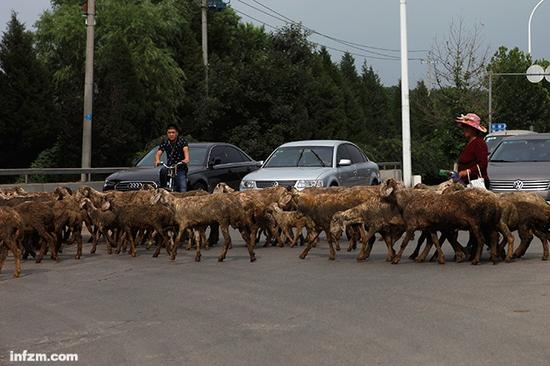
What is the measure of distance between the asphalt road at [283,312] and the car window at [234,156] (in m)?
9.20

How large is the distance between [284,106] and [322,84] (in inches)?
896

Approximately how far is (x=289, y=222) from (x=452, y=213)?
366 centimetres

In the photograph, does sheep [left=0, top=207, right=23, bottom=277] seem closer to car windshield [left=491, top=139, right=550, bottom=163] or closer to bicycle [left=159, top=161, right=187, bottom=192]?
bicycle [left=159, top=161, right=187, bottom=192]

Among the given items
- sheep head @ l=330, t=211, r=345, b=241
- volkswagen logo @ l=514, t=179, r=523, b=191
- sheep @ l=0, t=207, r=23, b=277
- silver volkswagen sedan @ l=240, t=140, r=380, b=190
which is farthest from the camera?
silver volkswagen sedan @ l=240, t=140, r=380, b=190

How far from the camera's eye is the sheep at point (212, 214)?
1369 centimetres

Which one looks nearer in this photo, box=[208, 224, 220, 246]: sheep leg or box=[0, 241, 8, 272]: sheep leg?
box=[0, 241, 8, 272]: sheep leg

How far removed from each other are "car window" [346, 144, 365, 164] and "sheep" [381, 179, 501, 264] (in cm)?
835

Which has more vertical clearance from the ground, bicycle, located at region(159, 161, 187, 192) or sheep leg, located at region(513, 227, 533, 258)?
bicycle, located at region(159, 161, 187, 192)

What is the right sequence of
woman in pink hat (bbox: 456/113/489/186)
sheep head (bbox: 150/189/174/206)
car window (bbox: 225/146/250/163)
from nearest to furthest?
woman in pink hat (bbox: 456/113/489/186) → sheep head (bbox: 150/189/174/206) → car window (bbox: 225/146/250/163)

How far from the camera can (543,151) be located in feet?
65.3

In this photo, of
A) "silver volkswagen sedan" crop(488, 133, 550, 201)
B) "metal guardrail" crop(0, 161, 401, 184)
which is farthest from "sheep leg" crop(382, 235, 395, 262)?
"metal guardrail" crop(0, 161, 401, 184)

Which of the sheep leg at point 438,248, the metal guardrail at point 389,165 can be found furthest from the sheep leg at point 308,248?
the metal guardrail at point 389,165

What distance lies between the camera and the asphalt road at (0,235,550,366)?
743cm

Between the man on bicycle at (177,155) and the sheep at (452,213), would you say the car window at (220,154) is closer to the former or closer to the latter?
the man on bicycle at (177,155)
